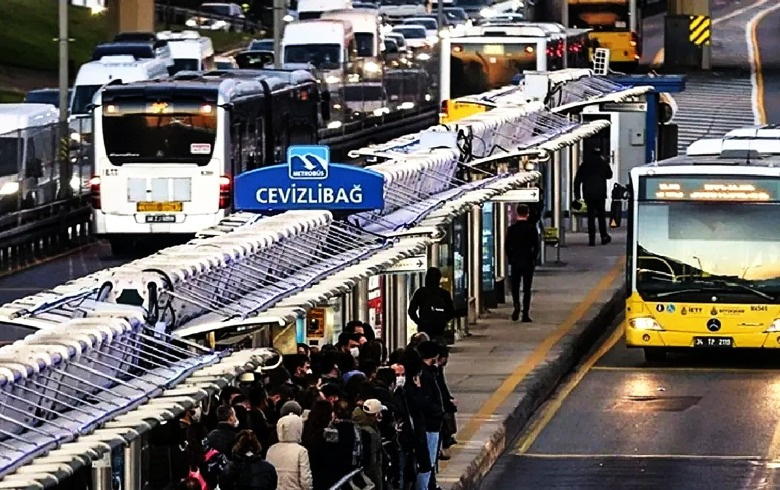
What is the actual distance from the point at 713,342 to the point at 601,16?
48640mm

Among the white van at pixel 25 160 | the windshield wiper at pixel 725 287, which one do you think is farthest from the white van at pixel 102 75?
the windshield wiper at pixel 725 287

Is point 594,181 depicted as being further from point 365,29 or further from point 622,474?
point 365,29

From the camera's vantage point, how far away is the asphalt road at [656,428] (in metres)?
22.7

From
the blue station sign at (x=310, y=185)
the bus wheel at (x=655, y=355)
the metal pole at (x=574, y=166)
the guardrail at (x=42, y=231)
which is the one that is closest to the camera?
the blue station sign at (x=310, y=185)

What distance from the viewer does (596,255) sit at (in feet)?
132

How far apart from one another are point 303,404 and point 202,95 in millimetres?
21405

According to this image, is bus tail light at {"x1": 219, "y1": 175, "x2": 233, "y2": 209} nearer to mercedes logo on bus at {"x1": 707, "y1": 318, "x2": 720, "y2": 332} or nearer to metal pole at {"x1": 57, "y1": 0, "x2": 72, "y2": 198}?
metal pole at {"x1": 57, "y1": 0, "x2": 72, "y2": 198}

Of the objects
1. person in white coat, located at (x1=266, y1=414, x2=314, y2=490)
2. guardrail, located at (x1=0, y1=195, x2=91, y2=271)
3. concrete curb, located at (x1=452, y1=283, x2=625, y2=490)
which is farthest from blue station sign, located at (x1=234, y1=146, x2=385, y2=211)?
guardrail, located at (x1=0, y1=195, x2=91, y2=271)

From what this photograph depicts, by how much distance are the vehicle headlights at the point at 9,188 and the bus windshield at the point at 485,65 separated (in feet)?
52.8

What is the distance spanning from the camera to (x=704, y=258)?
29.4 metres

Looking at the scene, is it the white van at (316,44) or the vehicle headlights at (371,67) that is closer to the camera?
the vehicle headlights at (371,67)

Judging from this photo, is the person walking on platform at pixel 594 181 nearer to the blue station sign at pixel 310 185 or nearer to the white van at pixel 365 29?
the blue station sign at pixel 310 185

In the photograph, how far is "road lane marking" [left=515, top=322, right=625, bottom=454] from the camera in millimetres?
24859

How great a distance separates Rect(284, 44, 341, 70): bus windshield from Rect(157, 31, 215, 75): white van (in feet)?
6.27
